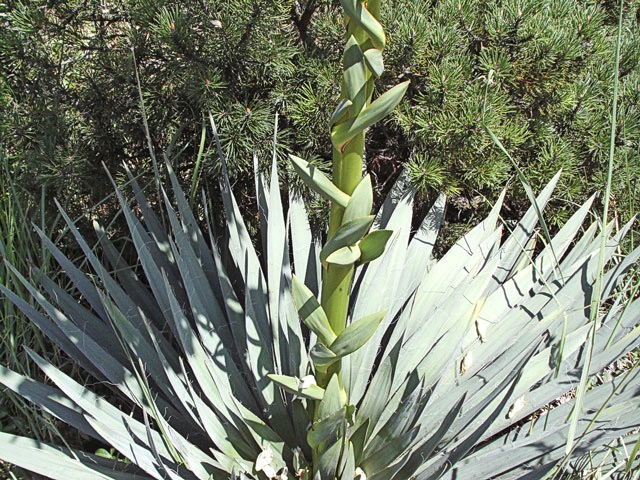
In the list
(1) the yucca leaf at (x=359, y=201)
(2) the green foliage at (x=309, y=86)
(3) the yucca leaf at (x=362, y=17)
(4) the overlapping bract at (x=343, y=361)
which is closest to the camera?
(3) the yucca leaf at (x=362, y=17)

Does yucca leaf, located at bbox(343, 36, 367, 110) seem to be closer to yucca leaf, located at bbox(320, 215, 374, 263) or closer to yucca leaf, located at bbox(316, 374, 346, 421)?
yucca leaf, located at bbox(320, 215, 374, 263)

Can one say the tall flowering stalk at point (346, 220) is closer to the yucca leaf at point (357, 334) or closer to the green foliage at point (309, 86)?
the yucca leaf at point (357, 334)

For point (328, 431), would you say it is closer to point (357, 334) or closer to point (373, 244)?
point (357, 334)

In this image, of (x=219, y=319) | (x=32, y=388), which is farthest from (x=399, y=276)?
(x=32, y=388)

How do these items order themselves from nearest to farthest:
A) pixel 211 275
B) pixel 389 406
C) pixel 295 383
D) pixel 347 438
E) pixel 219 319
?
pixel 295 383 → pixel 347 438 → pixel 389 406 → pixel 219 319 → pixel 211 275

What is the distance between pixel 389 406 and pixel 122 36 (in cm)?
147

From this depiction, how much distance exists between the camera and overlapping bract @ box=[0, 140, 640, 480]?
A: 136cm

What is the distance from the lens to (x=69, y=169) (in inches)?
77.9

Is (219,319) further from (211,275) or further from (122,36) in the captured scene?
(122,36)

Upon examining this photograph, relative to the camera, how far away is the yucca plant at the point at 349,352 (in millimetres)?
1220

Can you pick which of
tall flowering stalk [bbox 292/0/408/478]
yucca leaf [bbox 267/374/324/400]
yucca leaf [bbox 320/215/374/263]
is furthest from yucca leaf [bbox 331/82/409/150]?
yucca leaf [bbox 267/374/324/400]

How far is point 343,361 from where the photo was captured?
5.08ft

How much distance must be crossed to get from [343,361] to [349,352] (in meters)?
0.36

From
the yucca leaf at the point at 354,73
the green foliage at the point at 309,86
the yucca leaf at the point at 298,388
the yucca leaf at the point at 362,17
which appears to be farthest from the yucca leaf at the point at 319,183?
the green foliage at the point at 309,86
